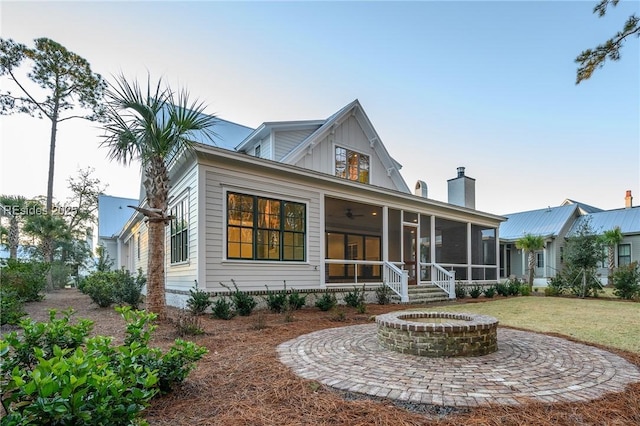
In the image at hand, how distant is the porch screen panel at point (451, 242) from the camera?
670 inches

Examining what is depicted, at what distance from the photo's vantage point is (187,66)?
1053 cm

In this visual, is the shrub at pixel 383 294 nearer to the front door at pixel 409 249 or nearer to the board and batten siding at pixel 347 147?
the front door at pixel 409 249

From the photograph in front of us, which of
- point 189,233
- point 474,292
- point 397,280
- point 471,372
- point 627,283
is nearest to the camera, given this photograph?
point 471,372

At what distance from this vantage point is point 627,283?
46.1 feet

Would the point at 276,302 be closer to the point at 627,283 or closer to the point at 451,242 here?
the point at 451,242

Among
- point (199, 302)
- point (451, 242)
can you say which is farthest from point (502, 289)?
point (199, 302)

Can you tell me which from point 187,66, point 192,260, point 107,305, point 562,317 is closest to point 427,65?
point 187,66

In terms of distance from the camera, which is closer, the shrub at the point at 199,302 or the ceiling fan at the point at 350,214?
the shrub at the point at 199,302

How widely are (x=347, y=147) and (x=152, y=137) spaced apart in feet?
28.5

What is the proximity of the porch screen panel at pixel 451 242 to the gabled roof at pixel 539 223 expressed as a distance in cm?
914

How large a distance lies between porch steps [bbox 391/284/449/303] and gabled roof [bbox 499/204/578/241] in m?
13.8

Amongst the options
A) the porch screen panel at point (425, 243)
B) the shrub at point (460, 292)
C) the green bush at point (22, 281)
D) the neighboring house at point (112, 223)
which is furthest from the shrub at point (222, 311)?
the neighboring house at point (112, 223)

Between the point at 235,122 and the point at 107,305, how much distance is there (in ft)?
34.9

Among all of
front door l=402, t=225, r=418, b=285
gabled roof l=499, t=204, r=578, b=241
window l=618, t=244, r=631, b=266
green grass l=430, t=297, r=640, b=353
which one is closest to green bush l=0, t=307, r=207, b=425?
green grass l=430, t=297, r=640, b=353
